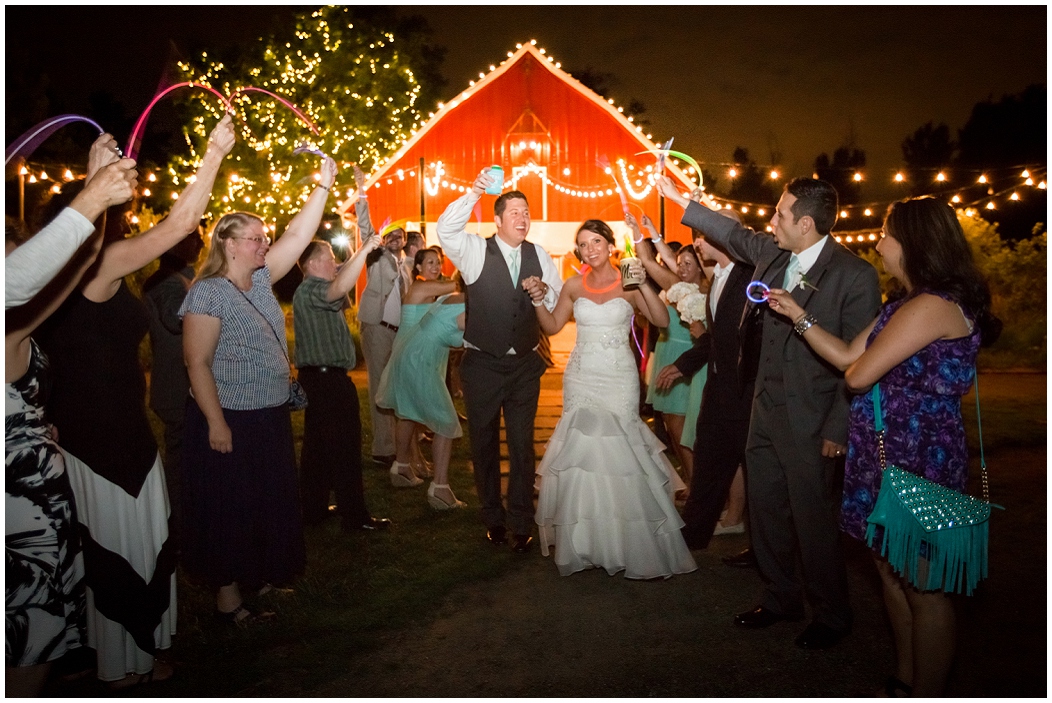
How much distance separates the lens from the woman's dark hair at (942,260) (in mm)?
3131

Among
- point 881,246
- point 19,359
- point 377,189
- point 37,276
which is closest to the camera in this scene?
point 37,276

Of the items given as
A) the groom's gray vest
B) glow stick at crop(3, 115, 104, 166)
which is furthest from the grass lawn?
glow stick at crop(3, 115, 104, 166)

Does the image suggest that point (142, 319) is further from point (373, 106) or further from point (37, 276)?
point (373, 106)

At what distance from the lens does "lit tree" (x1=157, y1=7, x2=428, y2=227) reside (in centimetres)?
2484

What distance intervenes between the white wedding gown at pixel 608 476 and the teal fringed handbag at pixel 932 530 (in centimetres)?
179

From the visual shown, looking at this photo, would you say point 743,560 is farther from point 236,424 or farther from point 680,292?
point 236,424

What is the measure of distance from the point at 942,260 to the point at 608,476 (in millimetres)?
2326

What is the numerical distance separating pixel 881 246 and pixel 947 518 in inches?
44.3

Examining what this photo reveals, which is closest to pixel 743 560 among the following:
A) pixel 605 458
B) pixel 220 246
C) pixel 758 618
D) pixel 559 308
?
pixel 758 618

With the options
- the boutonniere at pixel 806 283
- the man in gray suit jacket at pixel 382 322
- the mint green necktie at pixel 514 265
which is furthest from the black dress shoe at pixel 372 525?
the boutonniere at pixel 806 283

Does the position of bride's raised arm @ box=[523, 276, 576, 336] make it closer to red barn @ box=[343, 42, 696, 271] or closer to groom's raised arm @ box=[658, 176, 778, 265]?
groom's raised arm @ box=[658, 176, 778, 265]

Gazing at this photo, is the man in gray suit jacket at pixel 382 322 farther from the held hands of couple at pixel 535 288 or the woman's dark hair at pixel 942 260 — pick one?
the woman's dark hair at pixel 942 260

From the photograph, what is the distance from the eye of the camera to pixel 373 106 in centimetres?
2639

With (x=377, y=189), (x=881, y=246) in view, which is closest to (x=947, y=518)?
(x=881, y=246)
